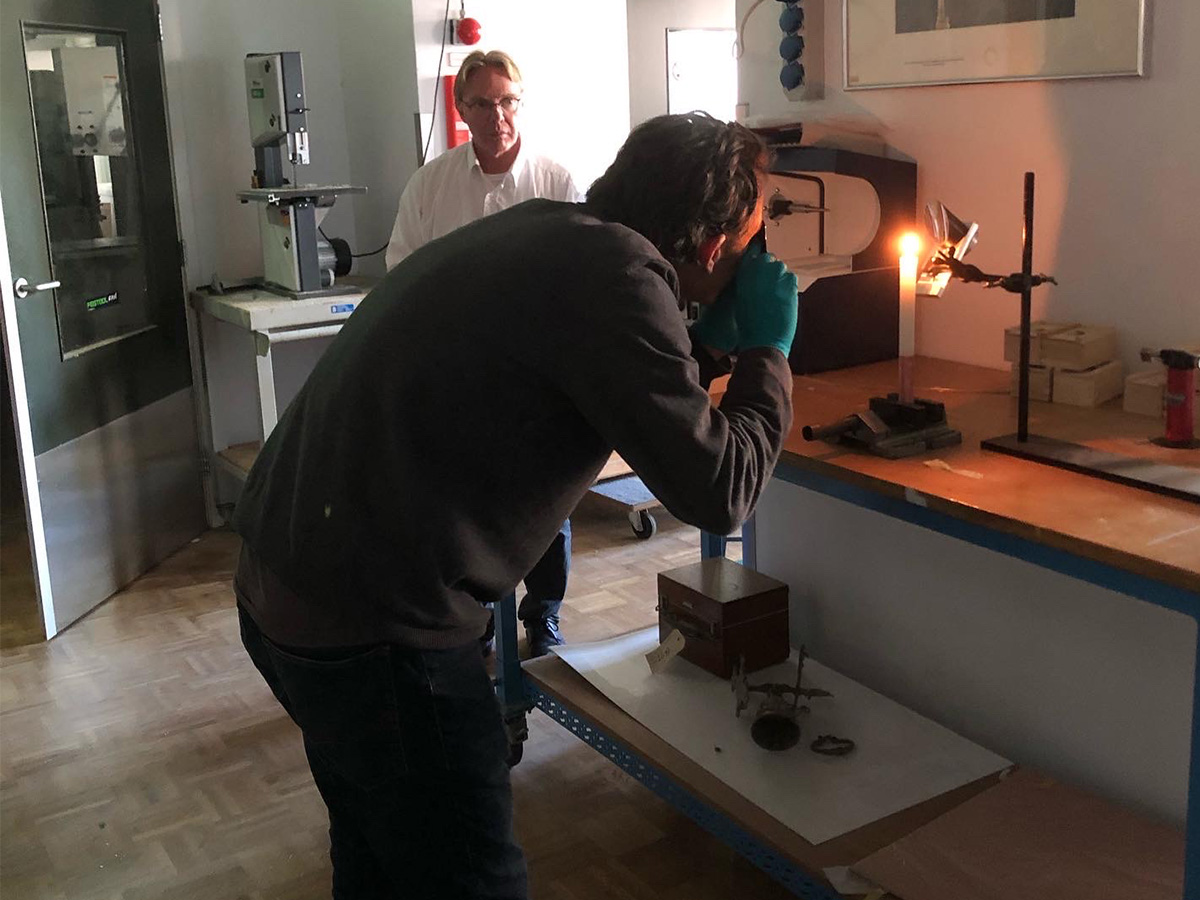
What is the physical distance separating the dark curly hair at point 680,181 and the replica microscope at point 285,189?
8.68 feet

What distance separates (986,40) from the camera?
2.18 meters

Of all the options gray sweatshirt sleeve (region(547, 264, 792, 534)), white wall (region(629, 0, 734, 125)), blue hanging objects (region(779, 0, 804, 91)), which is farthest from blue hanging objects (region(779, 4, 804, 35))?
white wall (region(629, 0, 734, 125))

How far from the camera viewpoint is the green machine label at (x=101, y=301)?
3.69m

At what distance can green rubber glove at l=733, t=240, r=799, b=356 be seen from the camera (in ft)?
5.26

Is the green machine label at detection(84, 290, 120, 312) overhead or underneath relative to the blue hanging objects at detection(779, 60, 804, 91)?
underneath

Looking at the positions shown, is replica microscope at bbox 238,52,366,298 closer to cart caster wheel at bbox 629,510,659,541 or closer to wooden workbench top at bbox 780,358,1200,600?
cart caster wheel at bbox 629,510,659,541

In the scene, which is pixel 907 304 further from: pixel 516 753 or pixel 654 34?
pixel 654 34

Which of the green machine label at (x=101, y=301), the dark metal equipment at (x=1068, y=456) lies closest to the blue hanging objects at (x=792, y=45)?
the dark metal equipment at (x=1068, y=456)

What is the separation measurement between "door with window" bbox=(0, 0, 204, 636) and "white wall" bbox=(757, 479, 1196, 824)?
2.03m

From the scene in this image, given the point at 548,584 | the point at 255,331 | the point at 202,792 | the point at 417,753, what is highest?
the point at 255,331

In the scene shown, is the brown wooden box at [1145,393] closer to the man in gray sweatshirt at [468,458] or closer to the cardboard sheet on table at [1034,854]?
the cardboard sheet on table at [1034,854]

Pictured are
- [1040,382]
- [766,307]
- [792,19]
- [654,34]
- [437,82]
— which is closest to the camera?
[766,307]

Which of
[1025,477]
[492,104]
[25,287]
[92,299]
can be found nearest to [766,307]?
[1025,477]

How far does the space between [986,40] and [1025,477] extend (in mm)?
939
